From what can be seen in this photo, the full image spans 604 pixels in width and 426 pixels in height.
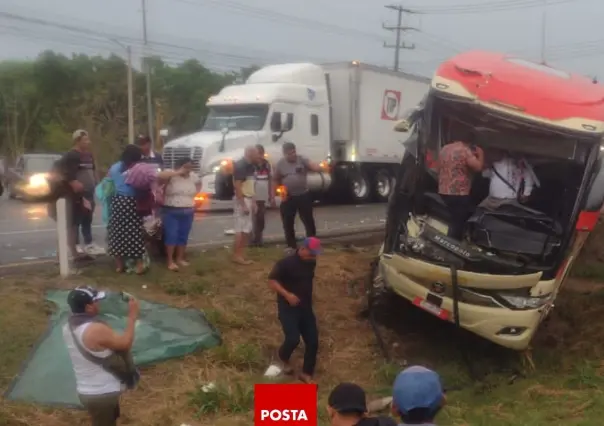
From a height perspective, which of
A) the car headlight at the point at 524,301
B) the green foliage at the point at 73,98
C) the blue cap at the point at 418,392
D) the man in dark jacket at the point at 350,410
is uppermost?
the blue cap at the point at 418,392

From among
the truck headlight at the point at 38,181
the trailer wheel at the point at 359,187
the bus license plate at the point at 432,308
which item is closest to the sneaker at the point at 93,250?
the truck headlight at the point at 38,181

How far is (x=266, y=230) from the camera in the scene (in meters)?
15.2

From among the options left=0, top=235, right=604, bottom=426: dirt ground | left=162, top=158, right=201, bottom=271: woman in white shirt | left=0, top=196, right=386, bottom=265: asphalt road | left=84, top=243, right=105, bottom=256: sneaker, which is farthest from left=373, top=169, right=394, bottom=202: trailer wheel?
left=84, top=243, right=105, bottom=256: sneaker

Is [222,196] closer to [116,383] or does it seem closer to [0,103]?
[116,383]

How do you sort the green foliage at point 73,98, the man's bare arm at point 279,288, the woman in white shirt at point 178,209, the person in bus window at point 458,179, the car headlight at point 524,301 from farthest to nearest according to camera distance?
the green foliage at point 73,98 → the woman in white shirt at point 178,209 → the person in bus window at point 458,179 → the car headlight at point 524,301 → the man's bare arm at point 279,288

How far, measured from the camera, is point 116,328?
8.42 meters

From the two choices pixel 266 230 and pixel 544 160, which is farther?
pixel 266 230

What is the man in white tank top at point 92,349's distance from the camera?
5.54 m

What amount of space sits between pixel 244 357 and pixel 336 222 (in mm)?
9287

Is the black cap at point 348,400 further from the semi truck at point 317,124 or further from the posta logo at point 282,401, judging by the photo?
the semi truck at point 317,124

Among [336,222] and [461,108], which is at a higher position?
[461,108]

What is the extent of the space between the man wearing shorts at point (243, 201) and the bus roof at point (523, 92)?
343cm

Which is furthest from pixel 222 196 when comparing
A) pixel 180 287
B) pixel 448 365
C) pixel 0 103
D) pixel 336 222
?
pixel 0 103

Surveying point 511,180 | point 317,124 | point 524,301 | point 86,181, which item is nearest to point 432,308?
point 524,301
